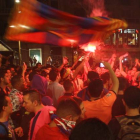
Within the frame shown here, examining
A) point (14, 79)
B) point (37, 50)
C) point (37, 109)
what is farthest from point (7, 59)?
point (37, 50)

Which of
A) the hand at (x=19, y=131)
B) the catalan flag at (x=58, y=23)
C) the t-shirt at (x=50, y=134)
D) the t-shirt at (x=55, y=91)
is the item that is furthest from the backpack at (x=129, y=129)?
the catalan flag at (x=58, y=23)

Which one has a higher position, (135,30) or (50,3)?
(50,3)

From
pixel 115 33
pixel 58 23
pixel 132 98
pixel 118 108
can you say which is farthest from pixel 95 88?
pixel 115 33

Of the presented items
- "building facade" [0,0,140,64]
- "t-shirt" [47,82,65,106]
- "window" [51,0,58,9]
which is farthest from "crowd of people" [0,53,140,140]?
"window" [51,0,58,9]

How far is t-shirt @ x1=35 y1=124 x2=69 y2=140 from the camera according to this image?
2.32m

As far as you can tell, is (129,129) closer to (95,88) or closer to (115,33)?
(95,88)

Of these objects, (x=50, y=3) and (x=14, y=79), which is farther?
(x=50, y=3)

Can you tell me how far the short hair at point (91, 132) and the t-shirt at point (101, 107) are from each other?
168cm

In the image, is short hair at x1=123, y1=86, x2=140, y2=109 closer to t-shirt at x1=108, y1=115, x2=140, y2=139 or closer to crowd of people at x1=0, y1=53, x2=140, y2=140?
crowd of people at x1=0, y1=53, x2=140, y2=140

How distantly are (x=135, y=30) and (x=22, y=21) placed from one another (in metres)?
34.8

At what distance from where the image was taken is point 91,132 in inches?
65.8

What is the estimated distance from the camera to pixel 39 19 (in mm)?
6160

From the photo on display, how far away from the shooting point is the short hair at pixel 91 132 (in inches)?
65.0

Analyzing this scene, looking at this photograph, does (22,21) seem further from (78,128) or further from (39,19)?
(78,128)
